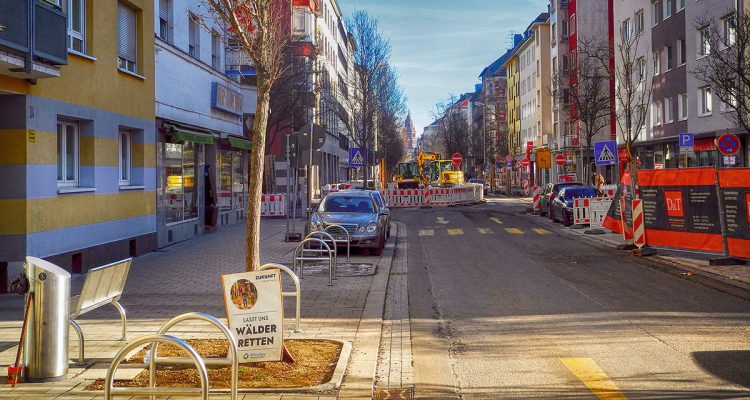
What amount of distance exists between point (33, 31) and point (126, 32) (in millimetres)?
5888

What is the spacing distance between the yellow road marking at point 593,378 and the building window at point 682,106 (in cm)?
3630

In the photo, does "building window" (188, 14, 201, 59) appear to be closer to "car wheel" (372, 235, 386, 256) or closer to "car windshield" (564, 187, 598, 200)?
"car wheel" (372, 235, 386, 256)

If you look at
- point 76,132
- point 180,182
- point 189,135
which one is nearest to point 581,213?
point 180,182

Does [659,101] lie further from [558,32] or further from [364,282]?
[364,282]

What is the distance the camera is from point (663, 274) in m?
14.7

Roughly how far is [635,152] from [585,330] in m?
→ 42.9

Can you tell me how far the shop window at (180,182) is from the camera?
20719 mm

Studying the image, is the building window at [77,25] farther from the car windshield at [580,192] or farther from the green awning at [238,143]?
the car windshield at [580,192]

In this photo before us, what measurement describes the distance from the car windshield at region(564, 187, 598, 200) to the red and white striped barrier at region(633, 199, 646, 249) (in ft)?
35.9

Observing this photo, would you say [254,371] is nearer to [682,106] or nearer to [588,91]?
[682,106]

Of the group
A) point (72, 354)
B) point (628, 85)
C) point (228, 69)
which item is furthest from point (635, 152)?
point (72, 354)

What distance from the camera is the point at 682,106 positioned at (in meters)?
41.1

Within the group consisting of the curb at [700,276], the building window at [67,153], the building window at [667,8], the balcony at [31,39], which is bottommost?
the curb at [700,276]

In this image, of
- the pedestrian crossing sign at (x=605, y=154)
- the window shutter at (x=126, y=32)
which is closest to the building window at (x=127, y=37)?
the window shutter at (x=126, y=32)
